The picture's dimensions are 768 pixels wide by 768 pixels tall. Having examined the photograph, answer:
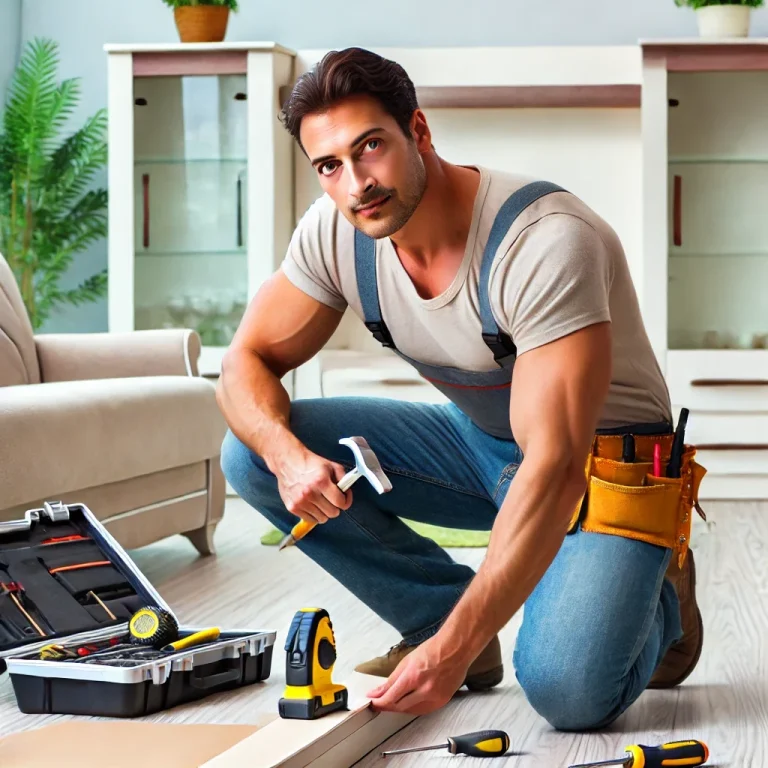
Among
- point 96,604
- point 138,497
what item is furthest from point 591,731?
point 138,497

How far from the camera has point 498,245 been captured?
169 cm

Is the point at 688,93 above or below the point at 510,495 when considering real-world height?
above

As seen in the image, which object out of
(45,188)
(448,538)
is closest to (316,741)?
(448,538)

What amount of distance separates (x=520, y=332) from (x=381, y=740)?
0.61 metres

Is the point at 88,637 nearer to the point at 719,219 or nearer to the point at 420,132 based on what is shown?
the point at 420,132

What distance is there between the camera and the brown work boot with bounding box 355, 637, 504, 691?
1928 millimetres

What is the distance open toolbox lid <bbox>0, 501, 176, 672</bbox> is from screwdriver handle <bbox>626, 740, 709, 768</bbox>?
0.95 m

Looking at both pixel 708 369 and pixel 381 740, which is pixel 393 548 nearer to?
pixel 381 740

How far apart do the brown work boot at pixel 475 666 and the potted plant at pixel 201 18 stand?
123 inches

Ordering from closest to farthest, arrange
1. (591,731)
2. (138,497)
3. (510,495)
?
(510,495) → (591,731) → (138,497)

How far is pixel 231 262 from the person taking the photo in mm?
4543

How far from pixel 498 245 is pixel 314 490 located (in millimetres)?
431

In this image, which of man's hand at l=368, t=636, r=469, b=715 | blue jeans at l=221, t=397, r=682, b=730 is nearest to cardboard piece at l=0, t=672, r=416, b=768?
man's hand at l=368, t=636, r=469, b=715

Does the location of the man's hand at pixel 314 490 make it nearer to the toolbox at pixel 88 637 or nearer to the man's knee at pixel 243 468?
the man's knee at pixel 243 468
